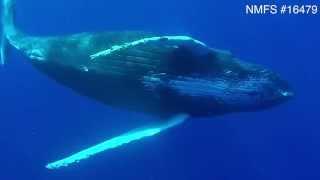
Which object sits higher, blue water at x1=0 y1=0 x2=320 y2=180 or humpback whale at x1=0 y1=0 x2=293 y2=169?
blue water at x1=0 y1=0 x2=320 y2=180

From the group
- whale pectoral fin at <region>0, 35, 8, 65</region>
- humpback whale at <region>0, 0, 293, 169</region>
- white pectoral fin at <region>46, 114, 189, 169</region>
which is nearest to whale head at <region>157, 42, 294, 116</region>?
humpback whale at <region>0, 0, 293, 169</region>

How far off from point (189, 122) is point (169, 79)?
684cm

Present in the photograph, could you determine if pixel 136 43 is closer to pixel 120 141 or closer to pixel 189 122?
pixel 120 141

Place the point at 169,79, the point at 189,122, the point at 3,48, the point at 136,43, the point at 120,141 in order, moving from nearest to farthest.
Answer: the point at 136,43
the point at 169,79
the point at 120,141
the point at 3,48
the point at 189,122

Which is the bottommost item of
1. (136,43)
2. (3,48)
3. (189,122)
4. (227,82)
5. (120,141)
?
(120,141)

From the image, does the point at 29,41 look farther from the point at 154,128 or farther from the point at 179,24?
the point at 179,24

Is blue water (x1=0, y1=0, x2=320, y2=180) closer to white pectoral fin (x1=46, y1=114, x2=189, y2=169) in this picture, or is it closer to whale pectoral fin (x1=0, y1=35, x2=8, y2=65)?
whale pectoral fin (x1=0, y1=35, x2=8, y2=65)

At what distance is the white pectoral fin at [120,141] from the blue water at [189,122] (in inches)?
229

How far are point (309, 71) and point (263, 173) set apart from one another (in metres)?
2.91

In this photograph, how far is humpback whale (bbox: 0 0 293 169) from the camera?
758cm

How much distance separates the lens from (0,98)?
17219 millimetres

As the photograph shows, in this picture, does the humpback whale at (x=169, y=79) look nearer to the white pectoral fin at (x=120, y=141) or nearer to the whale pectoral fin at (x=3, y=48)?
the white pectoral fin at (x=120, y=141)

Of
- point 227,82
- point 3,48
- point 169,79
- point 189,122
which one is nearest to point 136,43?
point 169,79

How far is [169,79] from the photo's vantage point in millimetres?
7785
